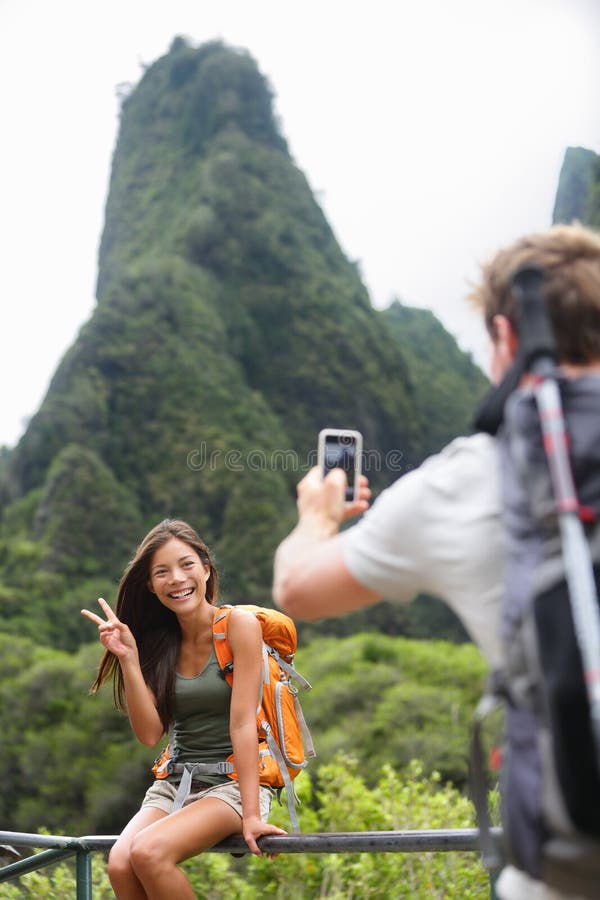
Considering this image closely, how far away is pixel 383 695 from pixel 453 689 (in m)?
2.06

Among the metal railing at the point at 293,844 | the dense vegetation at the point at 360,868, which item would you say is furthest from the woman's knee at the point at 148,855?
the dense vegetation at the point at 360,868

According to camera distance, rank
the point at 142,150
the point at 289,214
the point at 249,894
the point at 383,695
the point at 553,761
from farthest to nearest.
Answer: the point at 142,150, the point at 289,214, the point at 383,695, the point at 249,894, the point at 553,761

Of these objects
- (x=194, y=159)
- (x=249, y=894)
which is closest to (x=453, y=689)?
(x=249, y=894)

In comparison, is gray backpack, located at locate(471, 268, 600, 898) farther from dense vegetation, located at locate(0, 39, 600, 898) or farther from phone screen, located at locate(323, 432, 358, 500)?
dense vegetation, located at locate(0, 39, 600, 898)

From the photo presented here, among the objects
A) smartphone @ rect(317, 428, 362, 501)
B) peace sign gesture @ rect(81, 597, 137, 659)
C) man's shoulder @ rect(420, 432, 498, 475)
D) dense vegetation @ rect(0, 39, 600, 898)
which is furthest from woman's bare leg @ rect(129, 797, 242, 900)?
dense vegetation @ rect(0, 39, 600, 898)

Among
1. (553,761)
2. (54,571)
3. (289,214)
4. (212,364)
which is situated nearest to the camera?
(553,761)

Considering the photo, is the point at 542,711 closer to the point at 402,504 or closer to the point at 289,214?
the point at 402,504

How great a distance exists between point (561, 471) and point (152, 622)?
1732 millimetres

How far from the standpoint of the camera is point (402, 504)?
1246 millimetres

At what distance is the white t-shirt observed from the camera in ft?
4.01

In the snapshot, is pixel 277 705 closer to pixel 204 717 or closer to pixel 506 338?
pixel 204 717

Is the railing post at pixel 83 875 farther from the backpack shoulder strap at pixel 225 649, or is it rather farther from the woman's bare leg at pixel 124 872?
the backpack shoulder strap at pixel 225 649

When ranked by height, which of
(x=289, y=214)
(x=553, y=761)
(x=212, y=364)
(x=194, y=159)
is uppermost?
(x=194, y=159)

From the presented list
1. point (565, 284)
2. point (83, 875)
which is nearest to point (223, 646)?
point (83, 875)
